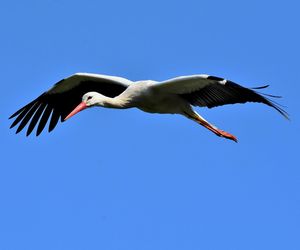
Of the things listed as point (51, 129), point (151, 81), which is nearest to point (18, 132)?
point (51, 129)

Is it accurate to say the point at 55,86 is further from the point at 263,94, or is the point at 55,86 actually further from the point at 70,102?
the point at 263,94

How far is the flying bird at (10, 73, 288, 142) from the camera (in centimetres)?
977

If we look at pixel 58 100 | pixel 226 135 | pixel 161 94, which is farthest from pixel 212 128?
pixel 58 100

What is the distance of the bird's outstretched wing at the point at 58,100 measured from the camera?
1166 centimetres

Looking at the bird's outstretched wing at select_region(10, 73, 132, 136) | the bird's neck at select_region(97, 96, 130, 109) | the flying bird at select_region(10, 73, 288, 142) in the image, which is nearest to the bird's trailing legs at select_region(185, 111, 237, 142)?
the flying bird at select_region(10, 73, 288, 142)

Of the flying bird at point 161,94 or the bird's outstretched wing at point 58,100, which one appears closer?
the flying bird at point 161,94

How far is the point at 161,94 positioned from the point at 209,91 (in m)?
0.59

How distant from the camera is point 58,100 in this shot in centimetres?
1204

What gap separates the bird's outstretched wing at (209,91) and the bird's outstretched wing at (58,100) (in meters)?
1.61

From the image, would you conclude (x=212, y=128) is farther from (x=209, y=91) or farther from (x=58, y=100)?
(x=58, y=100)

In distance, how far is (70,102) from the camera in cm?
1204

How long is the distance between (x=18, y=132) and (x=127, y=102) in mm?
2174

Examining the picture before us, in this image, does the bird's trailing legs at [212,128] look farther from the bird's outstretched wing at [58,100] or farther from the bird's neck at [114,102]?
the bird's outstretched wing at [58,100]

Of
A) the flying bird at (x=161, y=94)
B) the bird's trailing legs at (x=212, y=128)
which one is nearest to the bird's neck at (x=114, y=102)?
the flying bird at (x=161, y=94)
